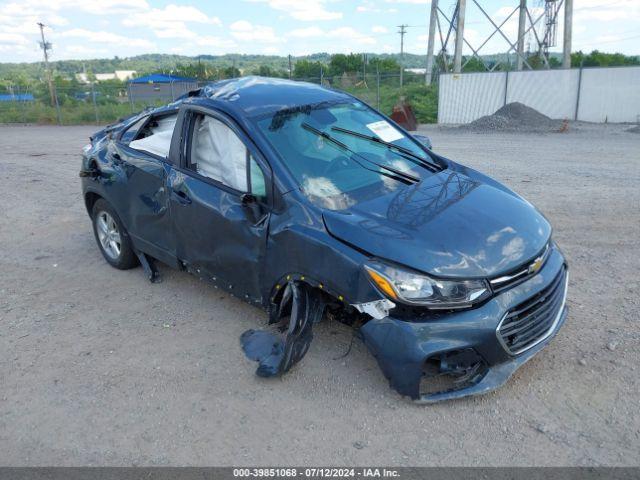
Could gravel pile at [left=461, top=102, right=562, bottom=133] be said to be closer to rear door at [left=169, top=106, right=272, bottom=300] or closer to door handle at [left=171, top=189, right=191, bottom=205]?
rear door at [left=169, top=106, right=272, bottom=300]

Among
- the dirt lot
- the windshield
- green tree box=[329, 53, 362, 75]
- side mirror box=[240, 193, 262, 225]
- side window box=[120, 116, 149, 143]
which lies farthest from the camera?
green tree box=[329, 53, 362, 75]

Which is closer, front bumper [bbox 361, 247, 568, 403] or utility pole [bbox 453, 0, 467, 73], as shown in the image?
front bumper [bbox 361, 247, 568, 403]

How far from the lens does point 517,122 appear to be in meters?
19.9

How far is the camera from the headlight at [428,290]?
3041 mm

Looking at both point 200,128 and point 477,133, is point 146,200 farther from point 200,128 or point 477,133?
point 477,133

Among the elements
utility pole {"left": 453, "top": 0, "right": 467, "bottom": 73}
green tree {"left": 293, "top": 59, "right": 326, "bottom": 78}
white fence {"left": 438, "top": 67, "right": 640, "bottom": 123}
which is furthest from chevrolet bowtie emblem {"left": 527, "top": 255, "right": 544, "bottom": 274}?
green tree {"left": 293, "top": 59, "right": 326, "bottom": 78}

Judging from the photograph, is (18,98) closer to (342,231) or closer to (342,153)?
(342,153)

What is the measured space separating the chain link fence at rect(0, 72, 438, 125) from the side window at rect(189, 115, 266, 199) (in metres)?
21.9

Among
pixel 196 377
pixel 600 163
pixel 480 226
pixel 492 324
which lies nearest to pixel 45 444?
pixel 196 377

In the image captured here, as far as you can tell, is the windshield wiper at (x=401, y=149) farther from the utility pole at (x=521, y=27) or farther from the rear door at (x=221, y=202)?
the utility pole at (x=521, y=27)

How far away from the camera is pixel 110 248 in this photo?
5652 mm

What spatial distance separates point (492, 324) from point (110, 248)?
4.07 metres

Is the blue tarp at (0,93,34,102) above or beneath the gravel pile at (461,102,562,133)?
above

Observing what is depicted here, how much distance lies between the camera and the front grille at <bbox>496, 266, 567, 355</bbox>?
3119 mm
